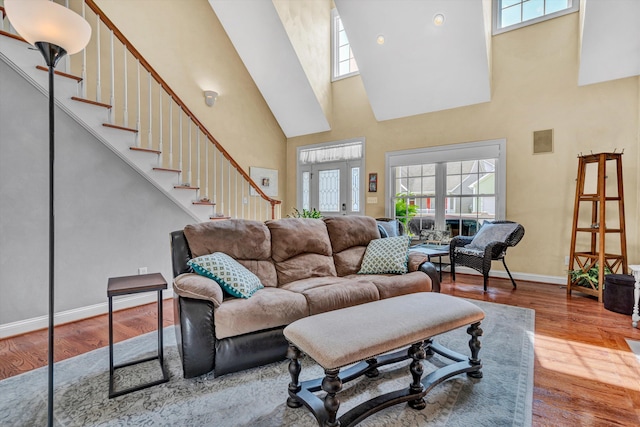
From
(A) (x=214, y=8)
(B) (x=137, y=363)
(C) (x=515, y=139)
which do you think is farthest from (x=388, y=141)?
(B) (x=137, y=363)

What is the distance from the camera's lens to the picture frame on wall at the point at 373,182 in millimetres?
5992

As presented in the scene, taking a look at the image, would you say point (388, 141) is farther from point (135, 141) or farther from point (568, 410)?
point (568, 410)

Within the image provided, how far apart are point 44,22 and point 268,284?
2.04 m

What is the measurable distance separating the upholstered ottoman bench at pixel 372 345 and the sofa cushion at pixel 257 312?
41 centimetres

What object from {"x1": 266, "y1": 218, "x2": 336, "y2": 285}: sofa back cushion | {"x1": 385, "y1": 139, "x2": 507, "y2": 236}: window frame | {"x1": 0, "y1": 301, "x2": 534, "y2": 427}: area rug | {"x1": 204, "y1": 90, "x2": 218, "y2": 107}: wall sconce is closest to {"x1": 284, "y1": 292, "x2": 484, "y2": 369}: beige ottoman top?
{"x1": 0, "y1": 301, "x2": 534, "y2": 427}: area rug

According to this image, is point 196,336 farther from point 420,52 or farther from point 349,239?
point 420,52

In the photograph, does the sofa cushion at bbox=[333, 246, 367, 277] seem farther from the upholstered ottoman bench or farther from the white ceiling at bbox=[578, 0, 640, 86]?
the white ceiling at bbox=[578, 0, 640, 86]

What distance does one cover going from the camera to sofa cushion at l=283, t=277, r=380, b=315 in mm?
2320

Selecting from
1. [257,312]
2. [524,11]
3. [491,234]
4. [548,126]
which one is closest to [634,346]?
[491,234]

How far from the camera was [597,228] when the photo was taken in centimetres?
378

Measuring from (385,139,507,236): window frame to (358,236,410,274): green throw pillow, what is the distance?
2.44 meters

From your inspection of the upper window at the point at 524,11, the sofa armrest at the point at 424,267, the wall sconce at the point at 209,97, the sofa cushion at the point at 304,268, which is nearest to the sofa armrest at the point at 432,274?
the sofa armrest at the point at 424,267

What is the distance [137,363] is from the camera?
2213 millimetres

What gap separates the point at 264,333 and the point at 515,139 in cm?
445
